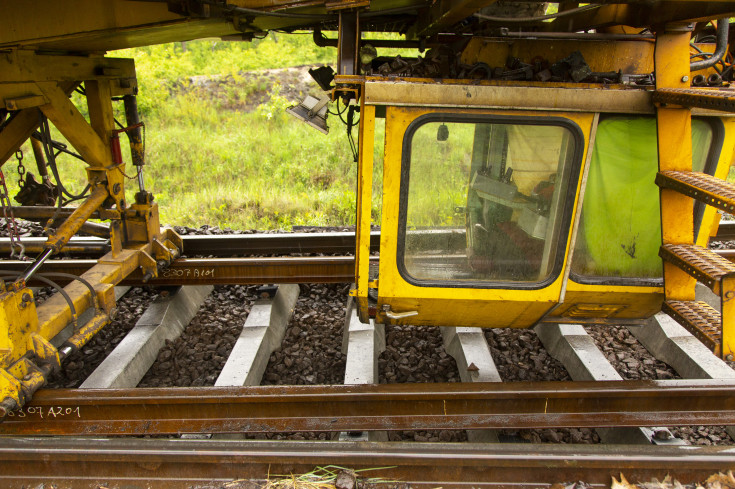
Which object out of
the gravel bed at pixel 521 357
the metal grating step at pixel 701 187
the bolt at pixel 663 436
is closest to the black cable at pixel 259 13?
the metal grating step at pixel 701 187

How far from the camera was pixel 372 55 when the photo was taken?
2.79 m

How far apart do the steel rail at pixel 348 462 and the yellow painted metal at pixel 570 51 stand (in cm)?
225

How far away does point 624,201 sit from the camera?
113 inches

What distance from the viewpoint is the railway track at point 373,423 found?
2.70m

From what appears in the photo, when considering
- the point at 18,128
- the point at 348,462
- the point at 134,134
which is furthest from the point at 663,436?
the point at 18,128

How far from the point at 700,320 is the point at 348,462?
208 centimetres

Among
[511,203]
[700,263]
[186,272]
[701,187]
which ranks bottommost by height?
[186,272]

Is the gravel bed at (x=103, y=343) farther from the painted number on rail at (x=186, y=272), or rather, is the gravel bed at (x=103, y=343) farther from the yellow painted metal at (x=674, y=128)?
the yellow painted metal at (x=674, y=128)

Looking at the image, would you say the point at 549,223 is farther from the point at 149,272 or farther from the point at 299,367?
the point at 149,272

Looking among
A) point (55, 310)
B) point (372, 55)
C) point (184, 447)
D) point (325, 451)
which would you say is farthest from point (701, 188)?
point (55, 310)

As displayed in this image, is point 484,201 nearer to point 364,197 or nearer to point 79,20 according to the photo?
point 364,197

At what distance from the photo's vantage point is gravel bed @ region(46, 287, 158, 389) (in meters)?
3.84

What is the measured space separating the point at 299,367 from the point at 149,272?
1.68 metres

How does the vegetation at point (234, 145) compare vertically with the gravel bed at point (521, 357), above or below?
above
